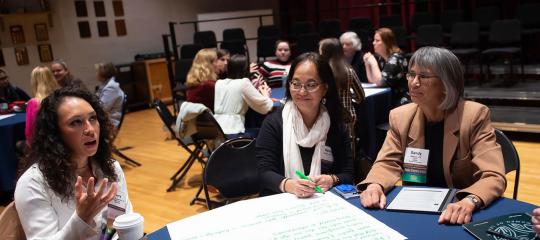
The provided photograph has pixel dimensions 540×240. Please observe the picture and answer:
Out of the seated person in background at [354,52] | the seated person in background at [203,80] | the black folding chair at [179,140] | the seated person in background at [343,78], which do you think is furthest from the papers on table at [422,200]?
the seated person in background at [354,52]

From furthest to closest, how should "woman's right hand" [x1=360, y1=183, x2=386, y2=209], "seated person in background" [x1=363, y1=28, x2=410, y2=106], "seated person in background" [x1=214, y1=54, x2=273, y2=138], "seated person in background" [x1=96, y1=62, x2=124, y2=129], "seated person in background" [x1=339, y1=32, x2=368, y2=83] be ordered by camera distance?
"seated person in background" [x1=96, y1=62, x2=124, y2=129] < "seated person in background" [x1=339, y1=32, x2=368, y2=83] < "seated person in background" [x1=363, y1=28, x2=410, y2=106] < "seated person in background" [x1=214, y1=54, x2=273, y2=138] < "woman's right hand" [x1=360, y1=183, x2=386, y2=209]

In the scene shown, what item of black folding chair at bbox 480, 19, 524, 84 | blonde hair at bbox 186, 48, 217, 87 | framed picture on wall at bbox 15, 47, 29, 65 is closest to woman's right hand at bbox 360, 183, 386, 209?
blonde hair at bbox 186, 48, 217, 87

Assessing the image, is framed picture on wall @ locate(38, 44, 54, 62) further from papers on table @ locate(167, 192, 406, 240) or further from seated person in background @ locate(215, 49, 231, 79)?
papers on table @ locate(167, 192, 406, 240)

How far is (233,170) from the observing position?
2496 mm

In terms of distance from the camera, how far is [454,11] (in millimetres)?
8070

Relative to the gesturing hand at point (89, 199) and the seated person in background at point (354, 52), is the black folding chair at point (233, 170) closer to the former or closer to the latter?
the gesturing hand at point (89, 199)

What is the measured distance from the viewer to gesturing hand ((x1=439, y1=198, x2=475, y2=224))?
4.91 ft

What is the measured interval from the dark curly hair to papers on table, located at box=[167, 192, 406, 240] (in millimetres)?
448

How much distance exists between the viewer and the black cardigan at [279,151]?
2189 millimetres

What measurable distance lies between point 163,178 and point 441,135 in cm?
→ 361

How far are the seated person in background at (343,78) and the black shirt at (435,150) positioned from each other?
4.55ft

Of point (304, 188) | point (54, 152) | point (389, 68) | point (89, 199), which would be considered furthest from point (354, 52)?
point (89, 199)

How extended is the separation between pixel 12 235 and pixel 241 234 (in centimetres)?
82

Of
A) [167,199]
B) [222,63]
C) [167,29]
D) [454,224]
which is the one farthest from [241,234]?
[167,29]
